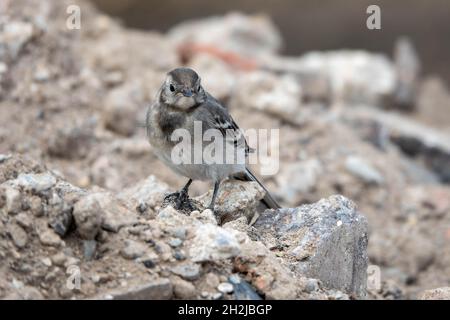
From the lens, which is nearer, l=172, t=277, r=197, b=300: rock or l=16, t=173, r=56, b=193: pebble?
l=172, t=277, r=197, b=300: rock

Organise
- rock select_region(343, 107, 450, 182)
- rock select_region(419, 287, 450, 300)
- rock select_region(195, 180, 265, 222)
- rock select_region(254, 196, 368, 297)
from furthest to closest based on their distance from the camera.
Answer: rock select_region(343, 107, 450, 182)
rock select_region(195, 180, 265, 222)
rock select_region(254, 196, 368, 297)
rock select_region(419, 287, 450, 300)

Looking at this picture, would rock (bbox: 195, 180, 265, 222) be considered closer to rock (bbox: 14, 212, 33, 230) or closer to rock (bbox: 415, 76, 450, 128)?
rock (bbox: 14, 212, 33, 230)

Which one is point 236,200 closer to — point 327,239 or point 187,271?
point 327,239

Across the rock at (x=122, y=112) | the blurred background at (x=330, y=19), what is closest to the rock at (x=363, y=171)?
the rock at (x=122, y=112)

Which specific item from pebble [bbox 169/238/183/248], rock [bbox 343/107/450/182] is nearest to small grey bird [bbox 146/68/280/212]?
pebble [bbox 169/238/183/248]

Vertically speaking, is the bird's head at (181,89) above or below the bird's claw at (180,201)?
above

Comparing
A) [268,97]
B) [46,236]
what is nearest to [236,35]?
[268,97]

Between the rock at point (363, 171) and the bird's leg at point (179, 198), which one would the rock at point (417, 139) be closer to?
the rock at point (363, 171)
